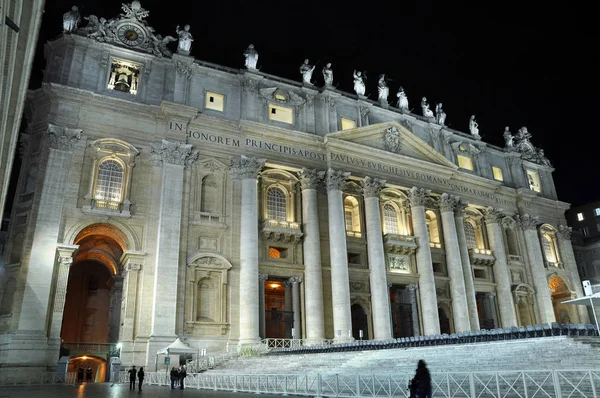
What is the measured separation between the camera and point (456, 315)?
131ft

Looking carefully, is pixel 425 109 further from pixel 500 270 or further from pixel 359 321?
pixel 359 321

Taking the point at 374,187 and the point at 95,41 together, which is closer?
the point at 95,41

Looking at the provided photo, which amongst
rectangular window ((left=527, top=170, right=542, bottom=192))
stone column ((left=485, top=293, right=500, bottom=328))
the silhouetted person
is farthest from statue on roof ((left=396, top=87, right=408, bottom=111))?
the silhouetted person

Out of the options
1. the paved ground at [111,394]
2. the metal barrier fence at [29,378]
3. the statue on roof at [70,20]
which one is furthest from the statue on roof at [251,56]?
the paved ground at [111,394]

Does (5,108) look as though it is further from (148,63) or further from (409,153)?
(409,153)

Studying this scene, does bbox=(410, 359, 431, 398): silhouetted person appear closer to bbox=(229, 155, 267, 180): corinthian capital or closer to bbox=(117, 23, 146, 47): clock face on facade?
bbox=(229, 155, 267, 180): corinthian capital

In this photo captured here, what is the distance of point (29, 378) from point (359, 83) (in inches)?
1308

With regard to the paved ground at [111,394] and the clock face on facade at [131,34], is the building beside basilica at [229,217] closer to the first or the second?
the clock face on facade at [131,34]

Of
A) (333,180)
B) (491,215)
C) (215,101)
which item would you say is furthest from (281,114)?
(491,215)

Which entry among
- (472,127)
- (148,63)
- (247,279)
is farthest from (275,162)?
(472,127)

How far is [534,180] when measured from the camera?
175 ft

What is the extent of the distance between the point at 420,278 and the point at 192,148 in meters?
20.7

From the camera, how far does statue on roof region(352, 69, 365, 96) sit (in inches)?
1703

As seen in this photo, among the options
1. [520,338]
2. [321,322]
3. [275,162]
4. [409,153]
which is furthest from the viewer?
[409,153]
